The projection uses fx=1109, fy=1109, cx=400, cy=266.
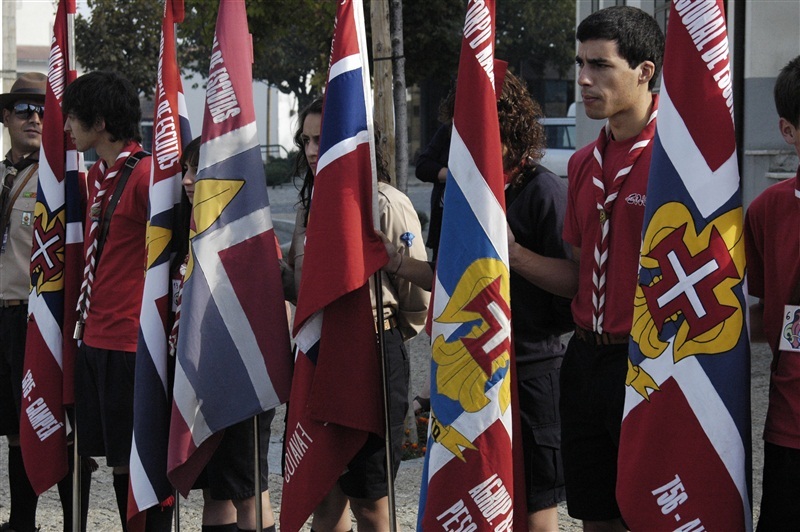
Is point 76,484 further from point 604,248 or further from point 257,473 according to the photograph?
point 604,248

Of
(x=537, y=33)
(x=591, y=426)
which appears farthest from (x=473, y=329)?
(x=537, y=33)

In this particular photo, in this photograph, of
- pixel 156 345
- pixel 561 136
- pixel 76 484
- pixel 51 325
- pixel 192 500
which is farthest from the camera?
pixel 561 136

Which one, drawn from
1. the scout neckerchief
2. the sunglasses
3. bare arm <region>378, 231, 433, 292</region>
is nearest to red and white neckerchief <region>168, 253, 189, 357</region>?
bare arm <region>378, 231, 433, 292</region>

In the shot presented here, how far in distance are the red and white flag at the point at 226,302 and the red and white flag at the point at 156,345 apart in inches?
8.0

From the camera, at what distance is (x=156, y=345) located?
4.19 metres

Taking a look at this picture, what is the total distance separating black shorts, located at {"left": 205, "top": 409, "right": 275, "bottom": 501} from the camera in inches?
168

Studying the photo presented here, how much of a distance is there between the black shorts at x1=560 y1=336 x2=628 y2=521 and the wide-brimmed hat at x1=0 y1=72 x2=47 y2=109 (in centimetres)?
329

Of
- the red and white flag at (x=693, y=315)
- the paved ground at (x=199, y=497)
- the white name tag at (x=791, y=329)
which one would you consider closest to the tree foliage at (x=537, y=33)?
the paved ground at (x=199, y=497)

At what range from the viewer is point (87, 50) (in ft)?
84.3

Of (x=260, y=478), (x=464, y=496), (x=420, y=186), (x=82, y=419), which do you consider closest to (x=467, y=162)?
(x=464, y=496)

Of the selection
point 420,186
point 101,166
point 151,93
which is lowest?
point 420,186

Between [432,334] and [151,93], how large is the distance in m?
24.0

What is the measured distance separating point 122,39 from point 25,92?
20.8 meters

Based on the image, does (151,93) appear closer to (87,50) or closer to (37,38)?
(87,50)
